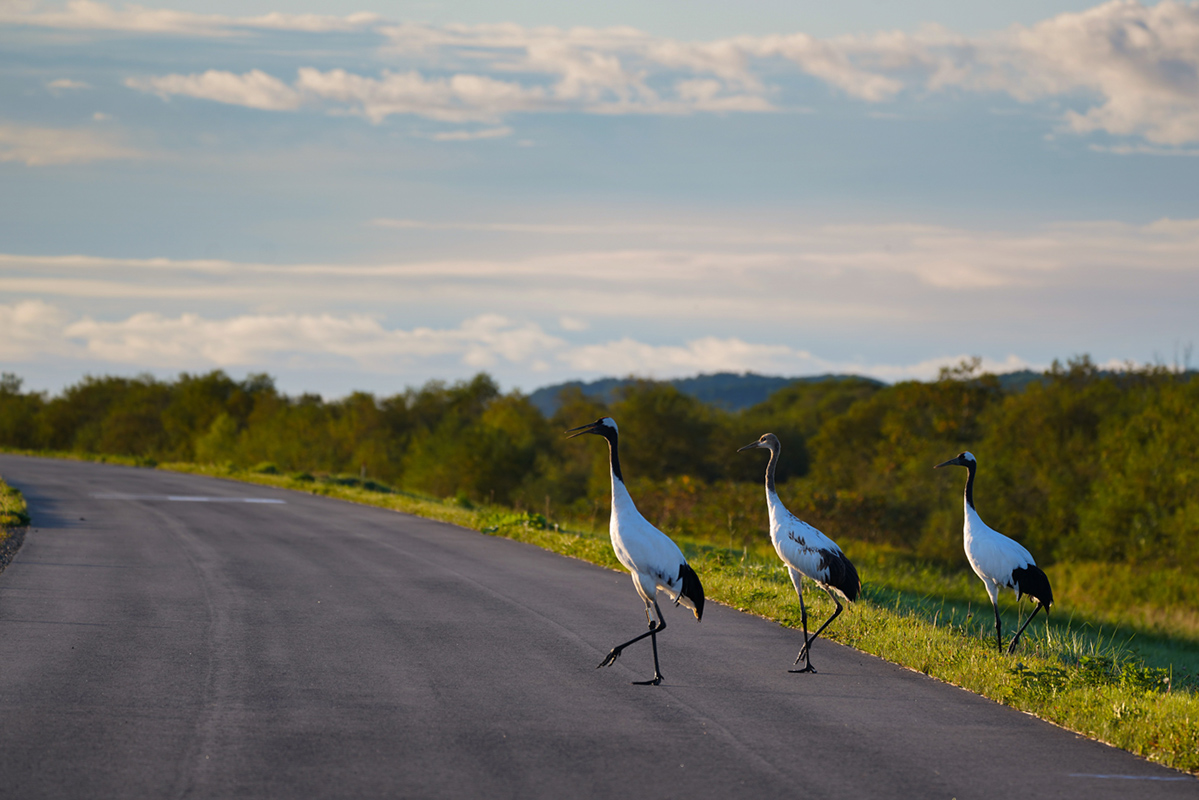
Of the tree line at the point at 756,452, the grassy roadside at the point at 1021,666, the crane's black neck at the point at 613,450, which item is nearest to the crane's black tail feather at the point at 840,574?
the grassy roadside at the point at 1021,666

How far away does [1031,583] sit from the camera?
10.5 m

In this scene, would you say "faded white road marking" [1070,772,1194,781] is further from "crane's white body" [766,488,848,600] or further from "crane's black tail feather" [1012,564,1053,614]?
"crane's black tail feather" [1012,564,1053,614]

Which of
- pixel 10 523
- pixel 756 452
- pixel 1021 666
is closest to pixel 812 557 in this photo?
pixel 1021 666

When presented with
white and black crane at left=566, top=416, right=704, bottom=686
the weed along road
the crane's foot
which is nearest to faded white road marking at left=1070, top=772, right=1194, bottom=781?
the weed along road

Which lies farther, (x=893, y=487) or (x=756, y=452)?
(x=756, y=452)

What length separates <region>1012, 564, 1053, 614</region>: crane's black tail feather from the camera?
34.1 ft

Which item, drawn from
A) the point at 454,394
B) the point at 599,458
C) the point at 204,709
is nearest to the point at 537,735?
the point at 204,709

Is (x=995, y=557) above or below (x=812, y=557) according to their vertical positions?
above

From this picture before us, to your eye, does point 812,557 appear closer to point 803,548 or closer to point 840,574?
point 803,548

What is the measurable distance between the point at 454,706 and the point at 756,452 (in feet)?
192

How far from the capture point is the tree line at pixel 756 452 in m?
42.8

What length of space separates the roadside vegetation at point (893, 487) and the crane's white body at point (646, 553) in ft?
8.69

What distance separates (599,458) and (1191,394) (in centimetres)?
2979

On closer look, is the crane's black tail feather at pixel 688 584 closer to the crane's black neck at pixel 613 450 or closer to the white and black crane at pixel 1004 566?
the crane's black neck at pixel 613 450
